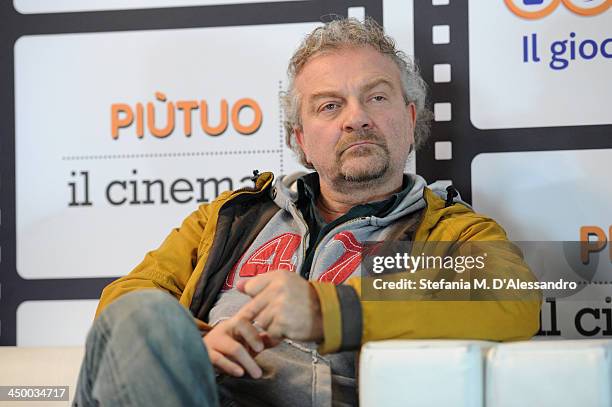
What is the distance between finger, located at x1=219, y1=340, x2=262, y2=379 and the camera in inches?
63.7

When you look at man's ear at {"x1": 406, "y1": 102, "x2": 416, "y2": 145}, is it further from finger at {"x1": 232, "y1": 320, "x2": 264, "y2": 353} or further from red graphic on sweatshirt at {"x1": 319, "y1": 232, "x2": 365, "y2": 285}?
finger at {"x1": 232, "y1": 320, "x2": 264, "y2": 353}

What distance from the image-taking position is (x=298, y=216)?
6.84 ft

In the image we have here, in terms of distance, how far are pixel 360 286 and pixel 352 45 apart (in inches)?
32.3

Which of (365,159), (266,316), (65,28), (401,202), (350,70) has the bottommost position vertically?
(266,316)

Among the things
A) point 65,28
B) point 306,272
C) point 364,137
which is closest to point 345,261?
point 306,272

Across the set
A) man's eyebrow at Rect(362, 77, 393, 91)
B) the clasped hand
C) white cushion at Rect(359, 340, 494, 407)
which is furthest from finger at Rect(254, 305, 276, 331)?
man's eyebrow at Rect(362, 77, 393, 91)

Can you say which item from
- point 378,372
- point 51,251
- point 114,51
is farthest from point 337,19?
point 378,372

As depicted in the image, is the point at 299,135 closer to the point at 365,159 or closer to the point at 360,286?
the point at 365,159

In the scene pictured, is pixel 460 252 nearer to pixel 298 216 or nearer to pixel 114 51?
pixel 298 216

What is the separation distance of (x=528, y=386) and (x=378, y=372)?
23cm

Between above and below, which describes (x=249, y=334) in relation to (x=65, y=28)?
below

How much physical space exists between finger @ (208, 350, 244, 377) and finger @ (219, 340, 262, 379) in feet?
0.03

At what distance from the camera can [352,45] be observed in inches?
86.4

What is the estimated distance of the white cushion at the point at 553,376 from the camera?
1331 millimetres
